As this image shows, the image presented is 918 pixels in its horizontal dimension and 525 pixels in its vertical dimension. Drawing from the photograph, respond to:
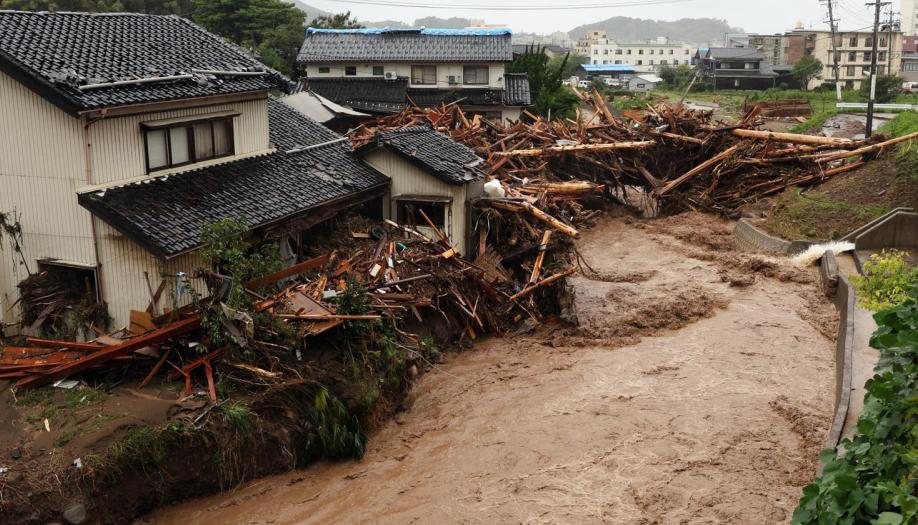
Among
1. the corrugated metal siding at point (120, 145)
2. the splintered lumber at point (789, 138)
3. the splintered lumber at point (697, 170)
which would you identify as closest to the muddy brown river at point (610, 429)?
the corrugated metal siding at point (120, 145)

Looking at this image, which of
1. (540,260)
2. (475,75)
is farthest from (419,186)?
(475,75)

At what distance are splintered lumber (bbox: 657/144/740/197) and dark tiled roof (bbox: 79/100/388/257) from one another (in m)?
12.5

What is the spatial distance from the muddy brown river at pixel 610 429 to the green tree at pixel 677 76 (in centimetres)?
6535

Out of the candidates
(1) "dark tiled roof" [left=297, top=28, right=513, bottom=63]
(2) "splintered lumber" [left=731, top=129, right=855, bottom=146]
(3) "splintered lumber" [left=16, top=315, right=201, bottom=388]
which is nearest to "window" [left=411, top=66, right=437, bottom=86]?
(1) "dark tiled roof" [left=297, top=28, right=513, bottom=63]

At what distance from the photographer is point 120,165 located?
14.7 metres

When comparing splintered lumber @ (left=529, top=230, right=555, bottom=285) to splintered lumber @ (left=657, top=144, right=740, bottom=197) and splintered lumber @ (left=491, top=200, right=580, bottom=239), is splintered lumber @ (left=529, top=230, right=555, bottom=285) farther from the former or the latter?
splintered lumber @ (left=657, top=144, right=740, bottom=197)

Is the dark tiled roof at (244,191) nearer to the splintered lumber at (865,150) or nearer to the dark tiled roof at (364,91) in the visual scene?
the dark tiled roof at (364,91)

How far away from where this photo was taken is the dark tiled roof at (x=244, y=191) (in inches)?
547

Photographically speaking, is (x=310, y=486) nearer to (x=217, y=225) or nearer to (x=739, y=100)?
(x=217, y=225)

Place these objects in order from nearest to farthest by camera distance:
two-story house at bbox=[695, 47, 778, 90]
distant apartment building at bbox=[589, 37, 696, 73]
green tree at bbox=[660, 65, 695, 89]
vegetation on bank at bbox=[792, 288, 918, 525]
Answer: vegetation on bank at bbox=[792, 288, 918, 525]
two-story house at bbox=[695, 47, 778, 90]
green tree at bbox=[660, 65, 695, 89]
distant apartment building at bbox=[589, 37, 696, 73]

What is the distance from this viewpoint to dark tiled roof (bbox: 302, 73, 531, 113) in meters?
38.7

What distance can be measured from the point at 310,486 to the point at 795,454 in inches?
299

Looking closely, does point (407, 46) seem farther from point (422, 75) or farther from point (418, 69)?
point (422, 75)

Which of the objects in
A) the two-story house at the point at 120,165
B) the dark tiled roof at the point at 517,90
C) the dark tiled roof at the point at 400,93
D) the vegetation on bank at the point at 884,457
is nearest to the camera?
the vegetation on bank at the point at 884,457
